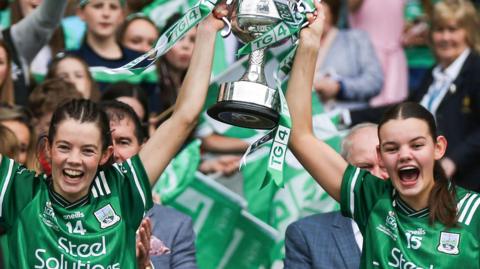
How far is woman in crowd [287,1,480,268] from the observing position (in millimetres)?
4945

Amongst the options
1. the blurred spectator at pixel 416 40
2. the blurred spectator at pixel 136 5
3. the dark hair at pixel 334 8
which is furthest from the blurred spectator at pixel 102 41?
the blurred spectator at pixel 416 40

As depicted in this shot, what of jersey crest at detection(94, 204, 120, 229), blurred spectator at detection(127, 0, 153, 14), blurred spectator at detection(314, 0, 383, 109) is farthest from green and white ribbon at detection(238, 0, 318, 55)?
blurred spectator at detection(127, 0, 153, 14)

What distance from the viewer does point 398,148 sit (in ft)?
16.4

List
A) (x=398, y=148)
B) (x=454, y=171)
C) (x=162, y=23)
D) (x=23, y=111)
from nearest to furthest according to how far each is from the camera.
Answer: (x=398, y=148), (x=23, y=111), (x=454, y=171), (x=162, y=23)

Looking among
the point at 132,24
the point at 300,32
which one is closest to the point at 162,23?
the point at 132,24

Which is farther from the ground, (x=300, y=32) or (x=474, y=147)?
(x=300, y=32)

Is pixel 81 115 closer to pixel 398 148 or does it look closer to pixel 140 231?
pixel 140 231

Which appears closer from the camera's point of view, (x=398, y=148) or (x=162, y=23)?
(x=398, y=148)

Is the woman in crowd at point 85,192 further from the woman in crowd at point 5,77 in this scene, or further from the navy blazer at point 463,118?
the navy blazer at point 463,118

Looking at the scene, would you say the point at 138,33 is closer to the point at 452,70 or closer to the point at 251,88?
the point at 452,70

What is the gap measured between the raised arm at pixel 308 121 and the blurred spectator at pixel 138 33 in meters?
2.98

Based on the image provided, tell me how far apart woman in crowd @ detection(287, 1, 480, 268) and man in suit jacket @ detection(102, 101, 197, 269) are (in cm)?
88

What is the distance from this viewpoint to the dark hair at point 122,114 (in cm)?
581

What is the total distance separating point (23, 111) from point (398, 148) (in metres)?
2.45
